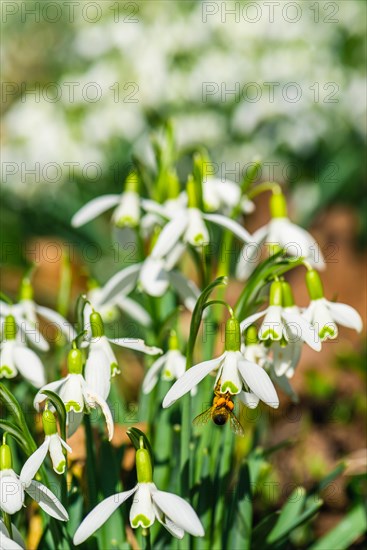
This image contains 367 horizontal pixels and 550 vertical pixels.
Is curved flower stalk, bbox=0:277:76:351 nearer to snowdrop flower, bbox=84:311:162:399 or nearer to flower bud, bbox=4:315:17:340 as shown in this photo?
flower bud, bbox=4:315:17:340

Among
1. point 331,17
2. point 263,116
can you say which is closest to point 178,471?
point 263,116

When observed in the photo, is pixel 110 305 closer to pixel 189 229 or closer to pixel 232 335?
pixel 189 229

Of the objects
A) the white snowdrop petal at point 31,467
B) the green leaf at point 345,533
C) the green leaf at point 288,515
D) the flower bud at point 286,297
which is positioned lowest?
the green leaf at point 345,533

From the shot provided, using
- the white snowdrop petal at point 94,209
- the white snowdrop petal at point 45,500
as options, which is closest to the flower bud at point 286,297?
the white snowdrop petal at point 45,500

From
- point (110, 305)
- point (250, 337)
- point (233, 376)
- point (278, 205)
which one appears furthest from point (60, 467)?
point (278, 205)

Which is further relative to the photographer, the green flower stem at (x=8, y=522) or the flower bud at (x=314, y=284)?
the flower bud at (x=314, y=284)

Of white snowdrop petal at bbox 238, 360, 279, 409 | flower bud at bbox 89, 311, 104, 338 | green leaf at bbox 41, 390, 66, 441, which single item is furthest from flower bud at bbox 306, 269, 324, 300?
green leaf at bbox 41, 390, 66, 441

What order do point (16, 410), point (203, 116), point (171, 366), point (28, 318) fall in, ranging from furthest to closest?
point (203, 116), point (28, 318), point (171, 366), point (16, 410)

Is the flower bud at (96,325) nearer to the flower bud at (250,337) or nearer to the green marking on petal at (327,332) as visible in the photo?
the flower bud at (250,337)
